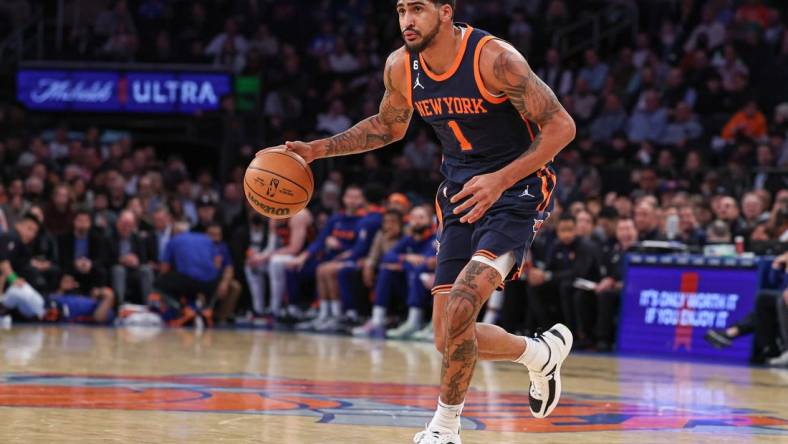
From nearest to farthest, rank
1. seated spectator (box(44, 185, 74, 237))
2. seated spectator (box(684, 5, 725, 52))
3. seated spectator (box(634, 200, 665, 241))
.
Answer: seated spectator (box(634, 200, 665, 241)) < seated spectator (box(44, 185, 74, 237)) < seated spectator (box(684, 5, 725, 52))

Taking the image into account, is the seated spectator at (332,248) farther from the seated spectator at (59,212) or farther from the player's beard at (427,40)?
the player's beard at (427,40)

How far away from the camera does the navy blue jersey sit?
5656mm

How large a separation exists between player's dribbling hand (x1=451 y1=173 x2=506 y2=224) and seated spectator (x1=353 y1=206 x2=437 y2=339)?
352 inches

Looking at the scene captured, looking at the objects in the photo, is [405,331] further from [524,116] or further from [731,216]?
[524,116]

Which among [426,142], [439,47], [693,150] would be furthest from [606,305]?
[439,47]

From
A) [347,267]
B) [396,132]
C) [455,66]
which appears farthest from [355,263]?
[455,66]

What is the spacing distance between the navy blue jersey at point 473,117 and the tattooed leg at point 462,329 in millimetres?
509

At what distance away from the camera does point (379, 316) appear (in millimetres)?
15305

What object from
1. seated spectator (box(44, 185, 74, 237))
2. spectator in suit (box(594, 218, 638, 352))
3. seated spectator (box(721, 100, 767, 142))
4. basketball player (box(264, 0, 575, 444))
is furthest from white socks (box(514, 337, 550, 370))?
seated spectator (box(44, 185, 74, 237))

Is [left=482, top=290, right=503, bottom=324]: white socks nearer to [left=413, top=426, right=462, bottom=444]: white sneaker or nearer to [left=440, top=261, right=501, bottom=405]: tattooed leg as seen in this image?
[left=440, top=261, right=501, bottom=405]: tattooed leg

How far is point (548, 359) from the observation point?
6.07 m

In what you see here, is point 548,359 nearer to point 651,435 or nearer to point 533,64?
point 651,435

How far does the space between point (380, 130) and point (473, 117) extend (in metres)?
0.77

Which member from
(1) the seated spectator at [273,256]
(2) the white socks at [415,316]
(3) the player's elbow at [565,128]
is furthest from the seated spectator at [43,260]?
(3) the player's elbow at [565,128]
